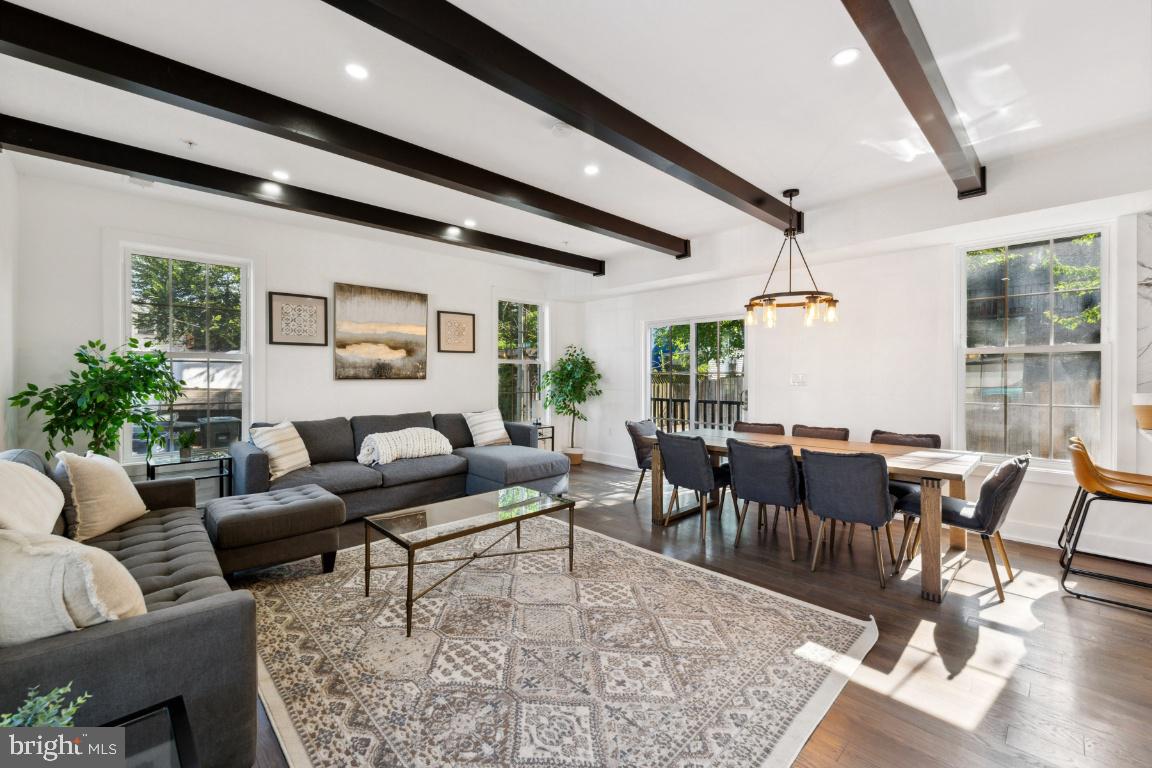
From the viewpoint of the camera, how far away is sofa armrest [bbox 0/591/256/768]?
1307mm

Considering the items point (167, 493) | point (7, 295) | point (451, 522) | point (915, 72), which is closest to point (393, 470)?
point (167, 493)

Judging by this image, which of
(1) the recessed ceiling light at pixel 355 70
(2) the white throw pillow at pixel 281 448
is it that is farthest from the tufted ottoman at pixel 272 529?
(1) the recessed ceiling light at pixel 355 70

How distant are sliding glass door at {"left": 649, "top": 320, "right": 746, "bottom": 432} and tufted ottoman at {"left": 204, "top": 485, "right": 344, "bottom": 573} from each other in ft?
14.4

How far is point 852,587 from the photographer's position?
10.0 feet

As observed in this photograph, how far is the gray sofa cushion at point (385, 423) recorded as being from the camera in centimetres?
502

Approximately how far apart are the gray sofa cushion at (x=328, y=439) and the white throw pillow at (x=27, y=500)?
231cm

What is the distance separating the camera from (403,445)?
4898mm

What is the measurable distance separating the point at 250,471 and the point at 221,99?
263cm

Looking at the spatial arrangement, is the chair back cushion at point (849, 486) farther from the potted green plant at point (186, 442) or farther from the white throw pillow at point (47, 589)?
the potted green plant at point (186, 442)

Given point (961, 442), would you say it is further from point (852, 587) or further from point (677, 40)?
point (677, 40)

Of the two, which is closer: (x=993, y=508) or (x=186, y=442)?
(x=993, y=508)

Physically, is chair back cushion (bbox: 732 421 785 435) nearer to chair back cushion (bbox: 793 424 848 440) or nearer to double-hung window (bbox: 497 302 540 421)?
chair back cushion (bbox: 793 424 848 440)

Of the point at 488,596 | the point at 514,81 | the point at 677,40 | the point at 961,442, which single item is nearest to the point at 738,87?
the point at 677,40

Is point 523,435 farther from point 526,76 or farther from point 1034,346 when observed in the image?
point 1034,346
